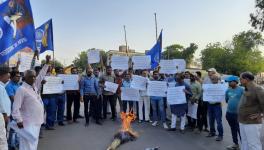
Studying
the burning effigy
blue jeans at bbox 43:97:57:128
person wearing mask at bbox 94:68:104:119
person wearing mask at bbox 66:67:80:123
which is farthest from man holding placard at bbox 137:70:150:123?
blue jeans at bbox 43:97:57:128

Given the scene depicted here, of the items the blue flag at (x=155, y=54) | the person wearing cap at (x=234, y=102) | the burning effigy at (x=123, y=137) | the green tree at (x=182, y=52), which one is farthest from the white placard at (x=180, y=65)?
the green tree at (x=182, y=52)

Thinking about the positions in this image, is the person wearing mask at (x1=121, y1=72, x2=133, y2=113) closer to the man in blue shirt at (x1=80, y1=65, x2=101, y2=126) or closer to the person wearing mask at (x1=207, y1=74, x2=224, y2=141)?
the man in blue shirt at (x1=80, y1=65, x2=101, y2=126)

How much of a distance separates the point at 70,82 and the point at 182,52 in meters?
79.2

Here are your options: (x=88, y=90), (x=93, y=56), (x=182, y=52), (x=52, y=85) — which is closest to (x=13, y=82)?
(x=52, y=85)

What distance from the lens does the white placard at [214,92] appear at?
9.40 meters

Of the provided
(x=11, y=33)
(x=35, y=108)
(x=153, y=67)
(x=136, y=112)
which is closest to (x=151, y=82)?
(x=136, y=112)

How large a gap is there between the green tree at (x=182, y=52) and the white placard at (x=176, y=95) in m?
70.2

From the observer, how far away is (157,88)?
1130 centimetres

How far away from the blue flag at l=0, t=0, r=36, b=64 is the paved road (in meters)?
2.61

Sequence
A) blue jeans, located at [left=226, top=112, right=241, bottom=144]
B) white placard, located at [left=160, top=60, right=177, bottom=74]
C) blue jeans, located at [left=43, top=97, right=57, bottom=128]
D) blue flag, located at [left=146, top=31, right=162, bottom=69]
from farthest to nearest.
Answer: blue flag, located at [left=146, top=31, right=162, bottom=69], white placard, located at [left=160, top=60, right=177, bottom=74], blue jeans, located at [left=43, top=97, right=57, bottom=128], blue jeans, located at [left=226, top=112, right=241, bottom=144]

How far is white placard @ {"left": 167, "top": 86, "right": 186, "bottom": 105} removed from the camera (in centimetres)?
1053

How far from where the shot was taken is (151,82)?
449 inches

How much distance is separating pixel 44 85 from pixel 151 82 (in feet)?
11.5

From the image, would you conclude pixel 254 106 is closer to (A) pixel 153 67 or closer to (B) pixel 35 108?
(B) pixel 35 108
